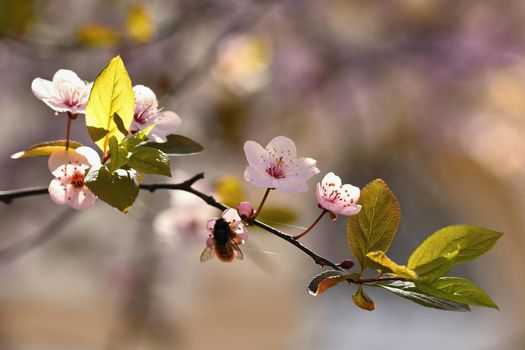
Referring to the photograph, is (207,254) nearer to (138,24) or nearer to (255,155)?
(255,155)

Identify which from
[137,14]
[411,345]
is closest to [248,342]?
[411,345]

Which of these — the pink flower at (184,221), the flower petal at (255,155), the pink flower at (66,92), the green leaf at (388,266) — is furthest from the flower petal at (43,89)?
the pink flower at (184,221)

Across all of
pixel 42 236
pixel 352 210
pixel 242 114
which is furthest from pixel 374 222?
pixel 242 114

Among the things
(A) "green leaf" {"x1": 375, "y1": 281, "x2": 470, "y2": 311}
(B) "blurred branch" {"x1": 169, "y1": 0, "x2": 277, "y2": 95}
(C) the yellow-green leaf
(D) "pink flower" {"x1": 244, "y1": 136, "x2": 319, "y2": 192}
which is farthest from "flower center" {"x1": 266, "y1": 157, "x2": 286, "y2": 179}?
(B) "blurred branch" {"x1": 169, "y1": 0, "x2": 277, "y2": 95}

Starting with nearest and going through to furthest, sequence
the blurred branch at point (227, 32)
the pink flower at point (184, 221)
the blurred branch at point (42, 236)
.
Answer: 1. the blurred branch at point (42, 236)
2. the pink flower at point (184, 221)
3. the blurred branch at point (227, 32)

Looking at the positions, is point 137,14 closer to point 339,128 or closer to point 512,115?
point 339,128

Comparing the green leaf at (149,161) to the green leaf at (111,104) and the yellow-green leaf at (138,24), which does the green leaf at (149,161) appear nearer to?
the green leaf at (111,104)

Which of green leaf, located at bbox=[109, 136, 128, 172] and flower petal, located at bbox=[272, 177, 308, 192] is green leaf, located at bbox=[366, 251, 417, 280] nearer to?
flower petal, located at bbox=[272, 177, 308, 192]
